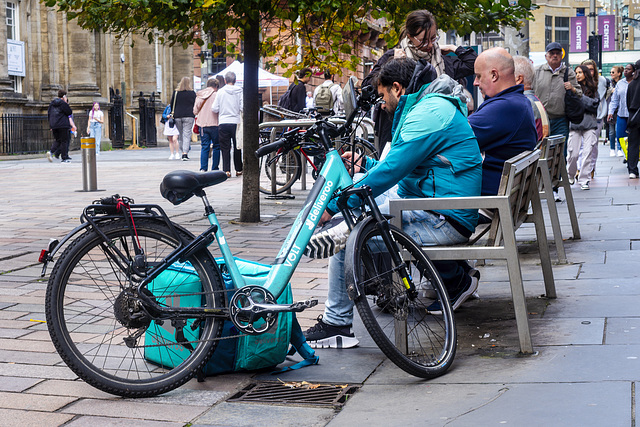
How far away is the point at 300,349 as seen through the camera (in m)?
4.16

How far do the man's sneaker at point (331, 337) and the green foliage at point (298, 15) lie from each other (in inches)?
168

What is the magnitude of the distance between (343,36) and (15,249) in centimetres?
449

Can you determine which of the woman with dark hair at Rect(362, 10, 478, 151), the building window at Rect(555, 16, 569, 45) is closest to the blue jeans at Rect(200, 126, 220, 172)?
the woman with dark hair at Rect(362, 10, 478, 151)

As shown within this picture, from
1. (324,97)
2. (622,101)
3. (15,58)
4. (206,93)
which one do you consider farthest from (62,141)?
(622,101)

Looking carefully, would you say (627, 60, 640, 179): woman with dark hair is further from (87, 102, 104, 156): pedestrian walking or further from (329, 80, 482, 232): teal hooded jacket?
(87, 102, 104, 156): pedestrian walking

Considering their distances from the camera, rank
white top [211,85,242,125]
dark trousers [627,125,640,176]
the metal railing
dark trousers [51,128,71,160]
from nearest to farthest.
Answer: dark trousers [627,125,640,176] → white top [211,85,242,125] → dark trousers [51,128,71,160] → the metal railing

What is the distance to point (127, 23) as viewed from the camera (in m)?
8.71

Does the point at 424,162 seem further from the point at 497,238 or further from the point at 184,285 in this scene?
the point at 184,285

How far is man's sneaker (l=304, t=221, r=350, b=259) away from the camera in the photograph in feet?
13.5

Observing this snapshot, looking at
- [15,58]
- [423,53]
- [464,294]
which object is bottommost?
[464,294]

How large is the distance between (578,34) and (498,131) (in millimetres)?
59119

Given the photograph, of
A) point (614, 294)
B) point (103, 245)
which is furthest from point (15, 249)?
point (614, 294)

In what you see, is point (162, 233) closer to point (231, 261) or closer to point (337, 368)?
point (231, 261)

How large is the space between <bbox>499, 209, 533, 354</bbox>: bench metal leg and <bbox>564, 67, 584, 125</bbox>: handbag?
7.44 m
